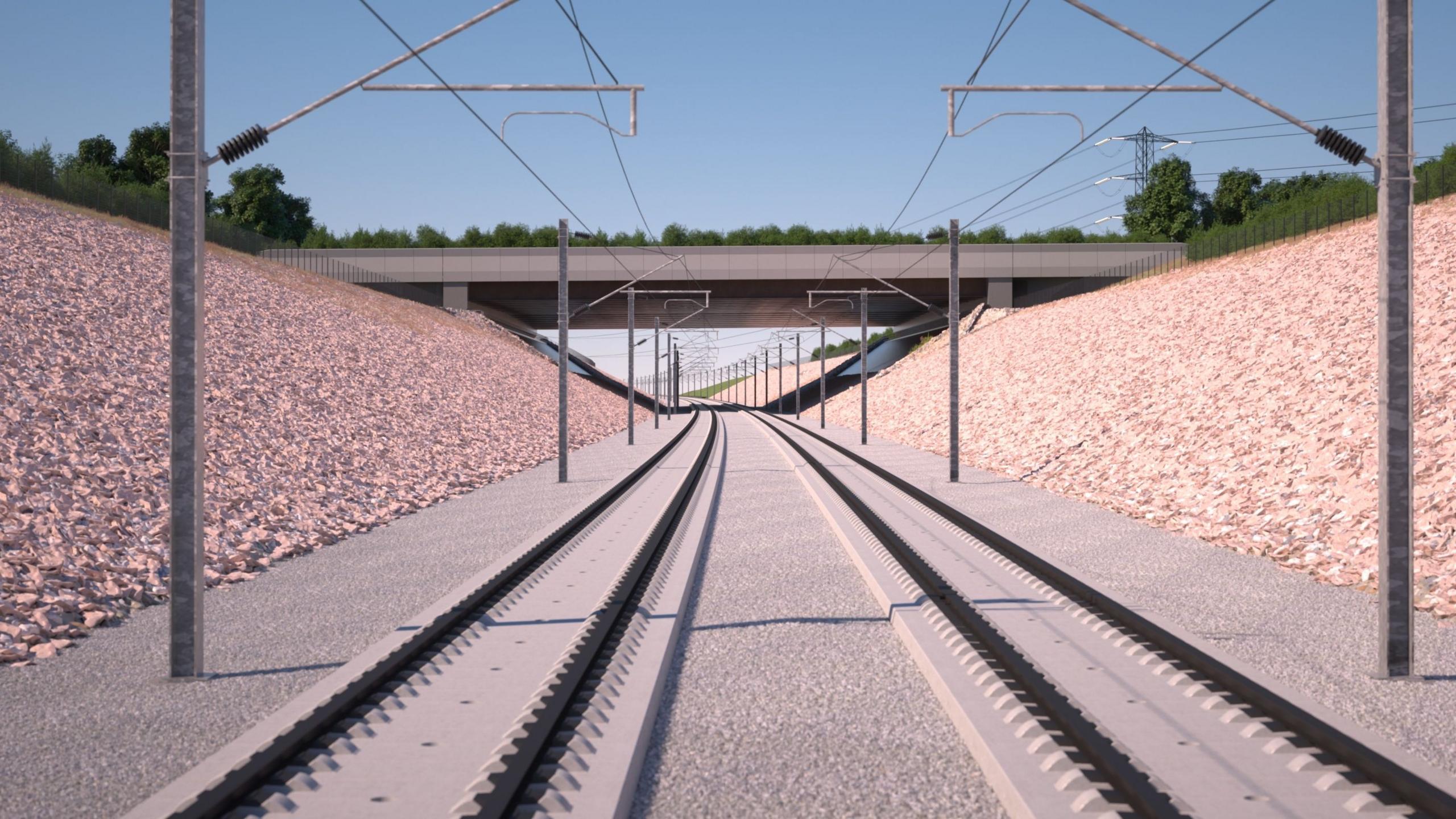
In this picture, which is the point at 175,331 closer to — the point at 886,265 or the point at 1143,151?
A: the point at 886,265

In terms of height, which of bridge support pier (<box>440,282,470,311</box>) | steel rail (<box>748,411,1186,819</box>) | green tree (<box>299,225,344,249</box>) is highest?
green tree (<box>299,225,344,249</box>)

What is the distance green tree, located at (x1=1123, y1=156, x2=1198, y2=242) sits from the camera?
109812mm

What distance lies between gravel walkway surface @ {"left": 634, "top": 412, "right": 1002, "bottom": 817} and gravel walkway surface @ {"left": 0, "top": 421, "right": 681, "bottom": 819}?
2.85m

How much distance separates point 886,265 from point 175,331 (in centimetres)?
6648

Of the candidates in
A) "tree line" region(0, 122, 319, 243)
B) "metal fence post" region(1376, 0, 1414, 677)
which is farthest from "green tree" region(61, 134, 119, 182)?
"metal fence post" region(1376, 0, 1414, 677)

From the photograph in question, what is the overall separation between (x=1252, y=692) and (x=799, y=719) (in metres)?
3.09

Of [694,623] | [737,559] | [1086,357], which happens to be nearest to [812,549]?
[737,559]

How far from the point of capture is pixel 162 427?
17531mm

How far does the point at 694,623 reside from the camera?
9.17m

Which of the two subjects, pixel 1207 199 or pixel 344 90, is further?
pixel 1207 199

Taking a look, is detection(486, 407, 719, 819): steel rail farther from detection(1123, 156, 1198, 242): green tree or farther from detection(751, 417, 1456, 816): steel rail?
detection(1123, 156, 1198, 242): green tree

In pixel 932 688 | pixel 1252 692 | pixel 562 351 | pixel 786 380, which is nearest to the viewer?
pixel 1252 692

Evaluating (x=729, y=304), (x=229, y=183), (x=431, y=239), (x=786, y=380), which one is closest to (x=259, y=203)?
(x=229, y=183)

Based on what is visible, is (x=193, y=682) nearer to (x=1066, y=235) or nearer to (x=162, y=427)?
(x=162, y=427)
